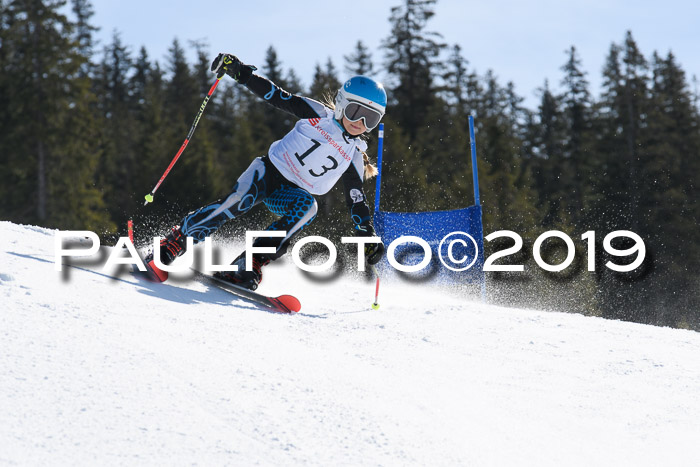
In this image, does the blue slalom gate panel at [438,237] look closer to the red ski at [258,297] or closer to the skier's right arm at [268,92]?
the skier's right arm at [268,92]

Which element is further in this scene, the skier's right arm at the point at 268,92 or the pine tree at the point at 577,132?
the pine tree at the point at 577,132

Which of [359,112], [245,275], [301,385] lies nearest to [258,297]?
[245,275]

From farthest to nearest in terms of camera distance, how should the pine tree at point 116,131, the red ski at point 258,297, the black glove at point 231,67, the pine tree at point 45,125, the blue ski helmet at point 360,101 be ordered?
the pine tree at point 116,131 < the pine tree at point 45,125 < the black glove at point 231,67 < the blue ski helmet at point 360,101 < the red ski at point 258,297

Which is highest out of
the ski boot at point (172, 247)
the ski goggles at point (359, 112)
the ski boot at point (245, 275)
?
the ski goggles at point (359, 112)

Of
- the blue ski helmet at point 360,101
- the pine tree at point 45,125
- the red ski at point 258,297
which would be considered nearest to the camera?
the red ski at point 258,297

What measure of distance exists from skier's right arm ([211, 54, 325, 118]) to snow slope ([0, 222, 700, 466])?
143 centimetres

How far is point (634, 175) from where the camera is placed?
117 ft

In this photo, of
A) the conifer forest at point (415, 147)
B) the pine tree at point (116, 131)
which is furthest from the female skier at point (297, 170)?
the pine tree at point (116, 131)

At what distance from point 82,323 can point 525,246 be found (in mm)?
20868

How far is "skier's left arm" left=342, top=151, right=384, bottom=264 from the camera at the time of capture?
468cm

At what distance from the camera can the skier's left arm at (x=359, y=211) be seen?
15.4ft

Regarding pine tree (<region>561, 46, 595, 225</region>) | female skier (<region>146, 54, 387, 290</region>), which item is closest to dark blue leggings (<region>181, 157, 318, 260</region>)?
female skier (<region>146, 54, 387, 290</region>)

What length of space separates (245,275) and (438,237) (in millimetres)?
3502

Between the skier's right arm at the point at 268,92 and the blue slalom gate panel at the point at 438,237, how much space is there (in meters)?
2.88
